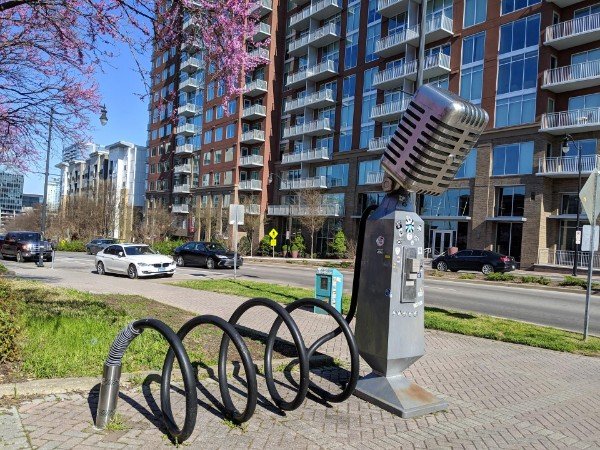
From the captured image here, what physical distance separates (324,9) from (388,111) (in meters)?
15.4

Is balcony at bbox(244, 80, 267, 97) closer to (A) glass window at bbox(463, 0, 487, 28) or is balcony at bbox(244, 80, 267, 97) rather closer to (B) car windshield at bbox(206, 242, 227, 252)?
(A) glass window at bbox(463, 0, 487, 28)

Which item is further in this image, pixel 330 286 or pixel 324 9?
pixel 324 9

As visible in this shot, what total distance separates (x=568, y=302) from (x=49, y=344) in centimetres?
1638

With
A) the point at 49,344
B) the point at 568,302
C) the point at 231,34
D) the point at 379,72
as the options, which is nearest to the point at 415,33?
the point at 379,72

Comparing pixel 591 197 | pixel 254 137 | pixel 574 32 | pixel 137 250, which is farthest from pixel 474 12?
pixel 591 197

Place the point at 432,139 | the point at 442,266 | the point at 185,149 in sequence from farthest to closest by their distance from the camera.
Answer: the point at 185,149 < the point at 442,266 < the point at 432,139

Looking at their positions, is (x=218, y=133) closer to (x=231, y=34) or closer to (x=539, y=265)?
(x=539, y=265)

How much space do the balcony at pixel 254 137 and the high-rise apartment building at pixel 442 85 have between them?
0.52ft

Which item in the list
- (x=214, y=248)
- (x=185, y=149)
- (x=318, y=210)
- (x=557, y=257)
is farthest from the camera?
(x=185, y=149)

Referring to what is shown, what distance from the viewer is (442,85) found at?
39250 mm

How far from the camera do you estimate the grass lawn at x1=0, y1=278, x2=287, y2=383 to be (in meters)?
5.35

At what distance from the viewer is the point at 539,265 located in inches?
1287

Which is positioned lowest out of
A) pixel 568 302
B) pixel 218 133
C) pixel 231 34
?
pixel 568 302

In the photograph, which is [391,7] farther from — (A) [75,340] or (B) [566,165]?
(A) [75,340]
